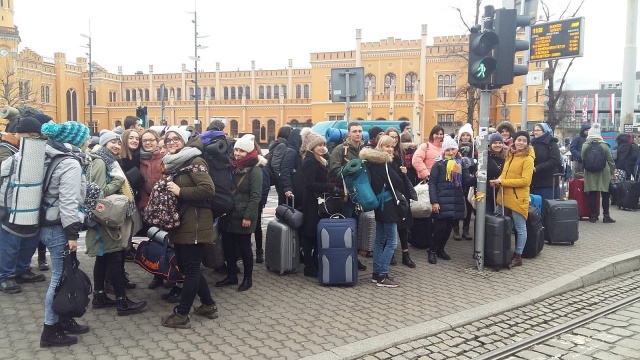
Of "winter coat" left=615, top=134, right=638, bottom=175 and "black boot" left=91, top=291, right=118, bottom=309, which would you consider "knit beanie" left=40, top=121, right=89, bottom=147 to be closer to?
"black boot" left=91, top=291, right=118, bottom=309

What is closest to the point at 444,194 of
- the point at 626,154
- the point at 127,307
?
the point at 127,307

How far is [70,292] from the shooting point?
14.2ft

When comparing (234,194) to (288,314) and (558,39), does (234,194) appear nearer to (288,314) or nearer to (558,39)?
(288,314)

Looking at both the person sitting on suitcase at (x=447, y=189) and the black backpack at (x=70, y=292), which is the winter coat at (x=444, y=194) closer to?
the person sitting on suitcase at (x=447, y=189)

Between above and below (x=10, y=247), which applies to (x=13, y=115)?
above

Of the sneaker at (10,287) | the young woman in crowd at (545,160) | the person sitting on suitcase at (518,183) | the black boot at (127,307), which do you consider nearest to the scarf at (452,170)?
the person sitting on suitcase at (518,183)

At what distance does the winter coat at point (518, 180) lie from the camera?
7188 mm

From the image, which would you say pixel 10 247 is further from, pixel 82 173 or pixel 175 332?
pixel 175 332

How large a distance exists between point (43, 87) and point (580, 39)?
6770cm

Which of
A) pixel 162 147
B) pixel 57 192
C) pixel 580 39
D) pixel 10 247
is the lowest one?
pixel 10 247

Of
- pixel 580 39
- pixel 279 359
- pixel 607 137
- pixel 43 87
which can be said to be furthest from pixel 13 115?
pixel 43 87

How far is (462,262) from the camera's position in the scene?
301 inches

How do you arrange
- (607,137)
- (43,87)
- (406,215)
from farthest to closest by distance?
(43,87) < (607,137) < (406,215)

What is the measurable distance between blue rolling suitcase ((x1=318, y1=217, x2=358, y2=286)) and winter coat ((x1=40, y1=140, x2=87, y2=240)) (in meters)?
2.84
